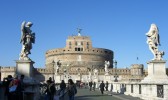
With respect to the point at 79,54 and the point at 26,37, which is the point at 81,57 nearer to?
the point at 79,54

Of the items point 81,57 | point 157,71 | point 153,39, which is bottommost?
point 157,71

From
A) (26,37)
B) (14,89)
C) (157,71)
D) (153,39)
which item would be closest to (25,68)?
(26,37)

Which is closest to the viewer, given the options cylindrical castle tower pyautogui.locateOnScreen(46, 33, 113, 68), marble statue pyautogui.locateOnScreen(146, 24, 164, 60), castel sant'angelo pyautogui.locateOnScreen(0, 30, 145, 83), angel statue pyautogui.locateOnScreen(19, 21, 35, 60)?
angel statue pyautogui.locateOnScreen(19, 21, 35, 60)

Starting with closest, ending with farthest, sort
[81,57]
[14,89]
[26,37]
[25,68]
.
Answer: [14,89] → [25,68] → [26,37] → [81,57]

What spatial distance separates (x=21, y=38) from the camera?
1694 cm

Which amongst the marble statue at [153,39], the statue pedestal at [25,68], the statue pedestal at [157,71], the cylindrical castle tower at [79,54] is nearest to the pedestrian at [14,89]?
the statue pedestal at [25,68]

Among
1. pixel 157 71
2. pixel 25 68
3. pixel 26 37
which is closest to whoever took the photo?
pixel 25 68

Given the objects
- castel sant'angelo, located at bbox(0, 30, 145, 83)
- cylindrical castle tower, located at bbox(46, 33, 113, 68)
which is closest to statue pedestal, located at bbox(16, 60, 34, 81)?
castel sant'angelo, located at bbox(0, 30, 145, 83)

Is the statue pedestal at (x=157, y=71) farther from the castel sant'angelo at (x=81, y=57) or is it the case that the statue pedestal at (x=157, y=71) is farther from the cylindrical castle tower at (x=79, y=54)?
the cylindrical castle tower at (x=79, y=54)

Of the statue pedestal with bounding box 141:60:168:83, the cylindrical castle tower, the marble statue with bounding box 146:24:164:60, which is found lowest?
the statue pedestal with bounding box 141:60:168:83

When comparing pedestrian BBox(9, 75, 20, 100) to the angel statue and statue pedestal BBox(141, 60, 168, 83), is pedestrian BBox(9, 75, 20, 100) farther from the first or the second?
statue pedestal BBox(141, 60, 168, 83)

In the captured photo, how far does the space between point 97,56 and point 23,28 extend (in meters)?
86.1

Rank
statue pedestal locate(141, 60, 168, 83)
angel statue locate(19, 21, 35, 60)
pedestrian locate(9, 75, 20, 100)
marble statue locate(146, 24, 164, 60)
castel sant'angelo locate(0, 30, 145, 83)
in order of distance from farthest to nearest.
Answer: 1. castel sant'angelo locate(0, 30, 145, 83)
2. marble statue locate(146, 24, 164, 60)
3. angel statue locate(19, 21, 35, 60)
4. statue pedestal locate(141, 60, 168, 83)
5. pedestrian locate(9, 75, 20, 100)

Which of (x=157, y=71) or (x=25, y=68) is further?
(x=157, y=71)
